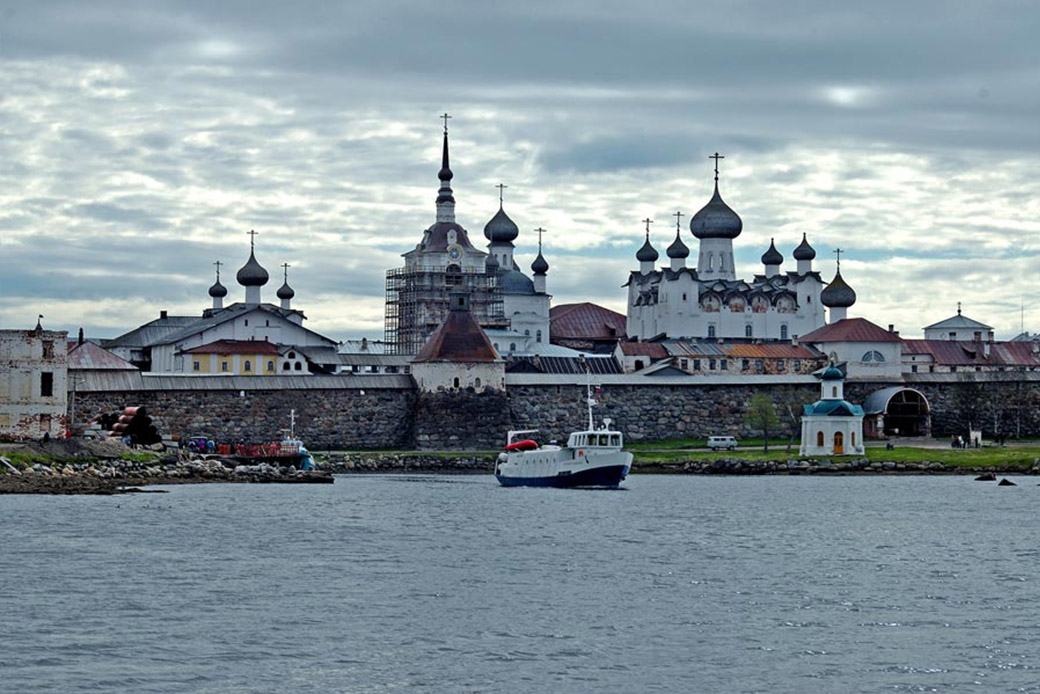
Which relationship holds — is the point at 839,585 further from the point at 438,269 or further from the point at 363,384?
the point at 438,269

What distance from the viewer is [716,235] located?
97812 mm

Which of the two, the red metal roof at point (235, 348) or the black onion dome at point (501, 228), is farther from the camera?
the black onion dome at point (501, 228)

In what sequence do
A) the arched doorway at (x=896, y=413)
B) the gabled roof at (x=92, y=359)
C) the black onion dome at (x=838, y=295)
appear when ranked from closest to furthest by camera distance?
the gabled roof at (x=92, y=359) < the arched doorway at (x=896, y=413) < the black onion dome at (x=838, y=295)

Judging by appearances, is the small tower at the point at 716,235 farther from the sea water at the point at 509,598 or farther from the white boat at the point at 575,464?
the sea water at the point at 509,598

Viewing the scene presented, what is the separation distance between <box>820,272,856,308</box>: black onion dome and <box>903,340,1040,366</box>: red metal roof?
6.31m

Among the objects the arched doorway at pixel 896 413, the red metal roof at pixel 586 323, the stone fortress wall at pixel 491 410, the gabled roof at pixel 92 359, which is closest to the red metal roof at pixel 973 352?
the red metal roof at pixel 586 323

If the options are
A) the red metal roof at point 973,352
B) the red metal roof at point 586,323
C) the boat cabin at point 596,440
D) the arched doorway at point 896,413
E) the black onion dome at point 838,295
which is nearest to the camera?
the boat cabin at point 596,440

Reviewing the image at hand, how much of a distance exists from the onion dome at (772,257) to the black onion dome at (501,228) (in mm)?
14383

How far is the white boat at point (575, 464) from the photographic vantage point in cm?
5506

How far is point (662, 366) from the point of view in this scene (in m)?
84.1

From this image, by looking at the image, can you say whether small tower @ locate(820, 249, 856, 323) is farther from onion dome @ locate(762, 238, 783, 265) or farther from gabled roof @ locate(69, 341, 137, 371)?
gabled roof @ locate(69, 341, 137, 371)

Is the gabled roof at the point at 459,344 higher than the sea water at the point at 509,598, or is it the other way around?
the gabled roof at the point at 459,344

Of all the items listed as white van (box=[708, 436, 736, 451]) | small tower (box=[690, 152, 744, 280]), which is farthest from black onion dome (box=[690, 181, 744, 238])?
white van (box=[708, 436, 736, 451])

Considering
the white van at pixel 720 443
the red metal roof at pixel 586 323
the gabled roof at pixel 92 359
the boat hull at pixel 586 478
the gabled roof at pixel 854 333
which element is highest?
the red metal roof at pixel 586 323
